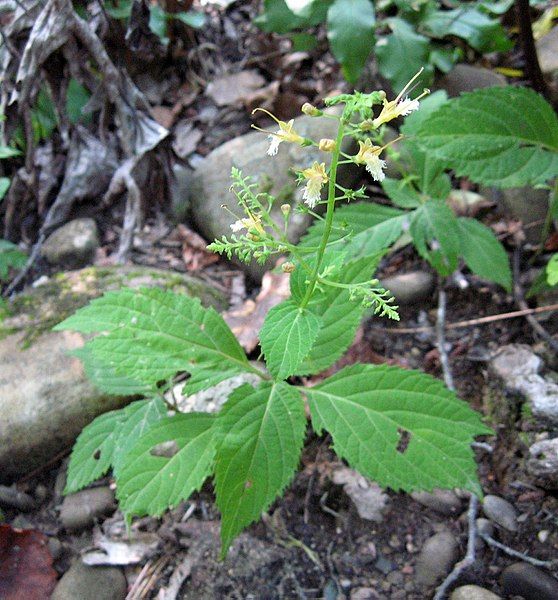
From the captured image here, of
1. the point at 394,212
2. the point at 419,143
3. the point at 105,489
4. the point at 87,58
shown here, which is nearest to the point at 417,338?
the point at 394,212

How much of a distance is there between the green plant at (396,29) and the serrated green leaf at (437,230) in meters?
1.07

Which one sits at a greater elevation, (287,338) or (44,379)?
(287,338)

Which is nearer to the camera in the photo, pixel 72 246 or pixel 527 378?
pixel 527 378

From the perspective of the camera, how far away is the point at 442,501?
195cm

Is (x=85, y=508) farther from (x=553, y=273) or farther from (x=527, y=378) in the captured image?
(x=553, y=273)

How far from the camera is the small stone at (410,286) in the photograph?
2656 millimetres

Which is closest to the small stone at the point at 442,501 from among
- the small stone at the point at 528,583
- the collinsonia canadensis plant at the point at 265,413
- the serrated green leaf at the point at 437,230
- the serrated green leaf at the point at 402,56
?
the small stone at the point at 528,583

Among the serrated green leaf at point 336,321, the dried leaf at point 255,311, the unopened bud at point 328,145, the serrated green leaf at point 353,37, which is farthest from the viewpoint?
the serrated green leaf at point 353,37

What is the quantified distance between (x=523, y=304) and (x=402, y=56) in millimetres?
1572

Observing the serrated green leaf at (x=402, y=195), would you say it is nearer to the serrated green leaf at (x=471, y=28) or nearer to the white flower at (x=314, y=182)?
the white flower at (x=314, y=182)

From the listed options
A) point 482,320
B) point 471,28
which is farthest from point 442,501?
point 471,28

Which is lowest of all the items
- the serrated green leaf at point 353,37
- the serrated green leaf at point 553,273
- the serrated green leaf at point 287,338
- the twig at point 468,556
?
the twig at point 468,556

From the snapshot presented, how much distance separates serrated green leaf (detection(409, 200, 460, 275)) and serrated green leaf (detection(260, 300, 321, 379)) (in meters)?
1.07

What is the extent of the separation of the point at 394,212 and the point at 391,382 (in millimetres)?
976
